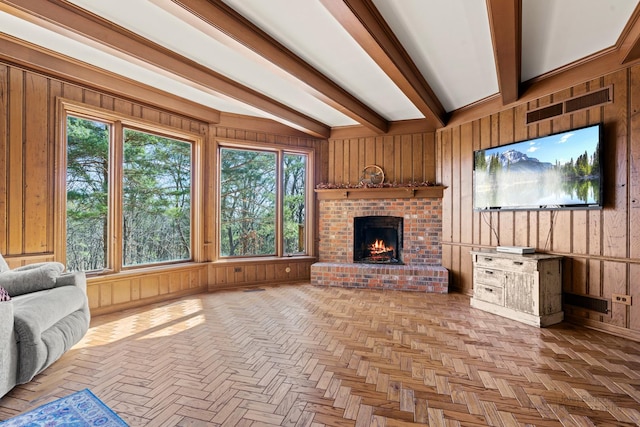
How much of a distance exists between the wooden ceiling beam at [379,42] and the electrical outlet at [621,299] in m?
2.80

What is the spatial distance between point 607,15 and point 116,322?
5254 millimetres

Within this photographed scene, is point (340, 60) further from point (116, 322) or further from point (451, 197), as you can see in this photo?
point (116, 322)

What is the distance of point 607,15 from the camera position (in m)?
2.37

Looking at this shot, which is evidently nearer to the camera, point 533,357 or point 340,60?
point 533,357

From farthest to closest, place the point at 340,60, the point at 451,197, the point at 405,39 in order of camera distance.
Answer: the point at 451,197 → the point at 340,60 → the point at 405,39

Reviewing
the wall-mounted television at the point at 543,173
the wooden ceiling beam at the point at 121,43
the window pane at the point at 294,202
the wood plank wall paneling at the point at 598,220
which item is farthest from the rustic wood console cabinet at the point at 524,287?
the wooden ceiling beam at the point at 121,43

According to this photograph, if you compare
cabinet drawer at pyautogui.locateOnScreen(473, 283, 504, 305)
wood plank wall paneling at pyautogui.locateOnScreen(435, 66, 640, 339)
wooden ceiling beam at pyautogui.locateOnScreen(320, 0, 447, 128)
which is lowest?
cabinet drawer at pyautogui.locateOnScreen(473, 283, 504, 305)

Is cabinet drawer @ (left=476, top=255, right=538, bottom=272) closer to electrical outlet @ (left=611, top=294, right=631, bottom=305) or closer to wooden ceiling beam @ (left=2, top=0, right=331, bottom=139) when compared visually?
electrical outlet @ (left=611, top=294, right=631, bottom=305)

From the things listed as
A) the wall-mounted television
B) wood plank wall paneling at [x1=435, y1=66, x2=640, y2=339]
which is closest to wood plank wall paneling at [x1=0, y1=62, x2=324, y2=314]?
the wall-mounted television

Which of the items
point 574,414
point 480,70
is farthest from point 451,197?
point 574,414

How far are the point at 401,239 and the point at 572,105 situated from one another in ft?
9.14

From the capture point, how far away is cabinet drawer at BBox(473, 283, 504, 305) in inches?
134

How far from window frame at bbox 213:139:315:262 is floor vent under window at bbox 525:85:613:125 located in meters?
3.29

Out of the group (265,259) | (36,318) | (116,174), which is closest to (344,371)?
(36,318)
